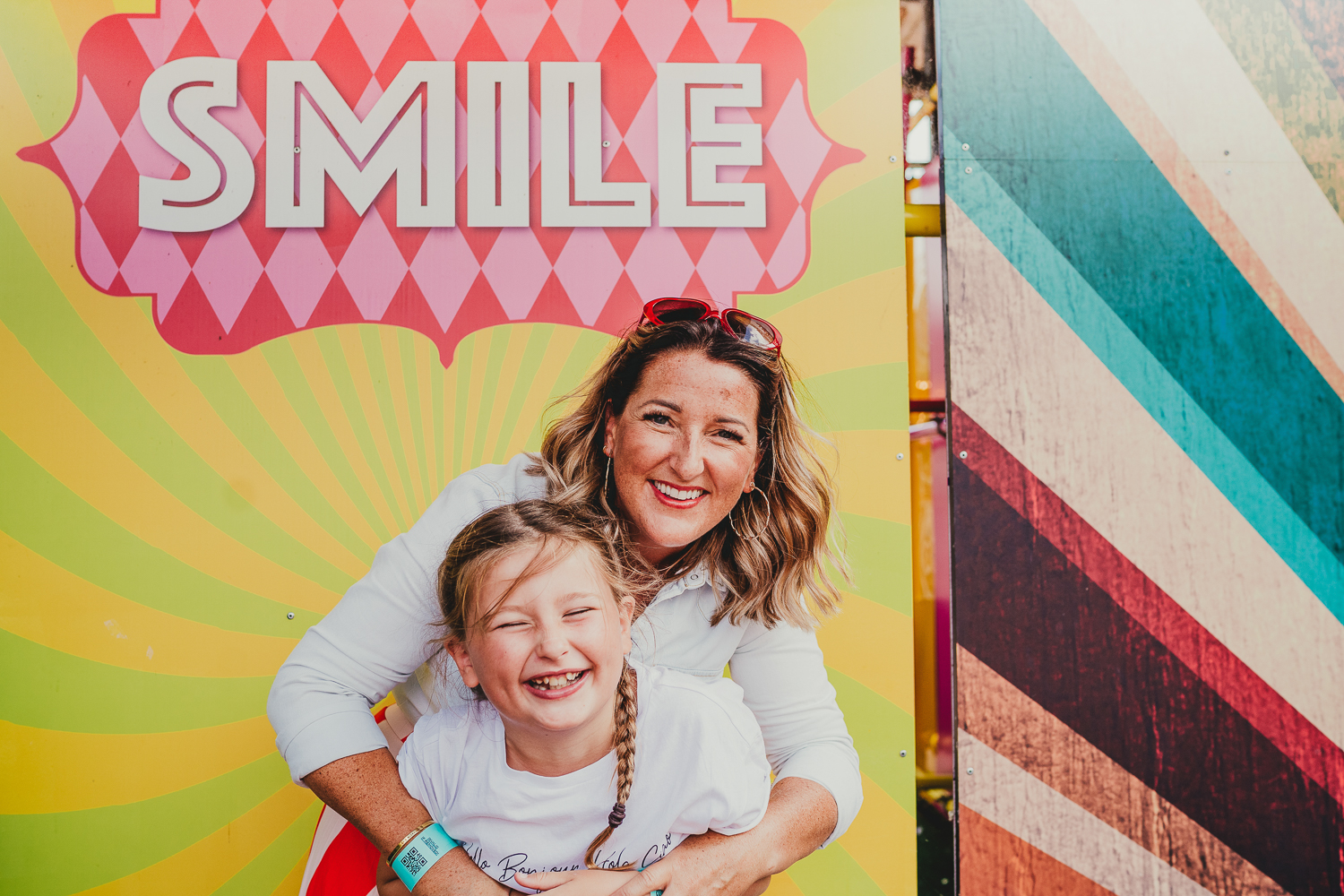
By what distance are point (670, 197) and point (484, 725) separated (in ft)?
4.07

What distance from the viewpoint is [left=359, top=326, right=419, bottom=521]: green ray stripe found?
192 centimetres

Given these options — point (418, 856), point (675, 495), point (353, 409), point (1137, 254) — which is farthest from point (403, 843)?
point (1137, 254)

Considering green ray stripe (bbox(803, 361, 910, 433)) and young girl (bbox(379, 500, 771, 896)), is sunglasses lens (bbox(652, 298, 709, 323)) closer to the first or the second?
green ray stripe (bbox(803, 361, 910, 433))

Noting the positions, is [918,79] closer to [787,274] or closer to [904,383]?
[787,274]

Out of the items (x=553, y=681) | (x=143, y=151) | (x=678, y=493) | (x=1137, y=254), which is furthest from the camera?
(x=1137, y=254)

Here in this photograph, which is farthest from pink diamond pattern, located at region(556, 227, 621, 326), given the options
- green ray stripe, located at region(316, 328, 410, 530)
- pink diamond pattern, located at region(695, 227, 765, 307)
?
green ray stripe, located at region(316, 328, 410, 530)

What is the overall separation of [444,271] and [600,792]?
3.92 ft

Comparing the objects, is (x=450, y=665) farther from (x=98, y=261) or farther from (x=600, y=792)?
(x=98, y=261)

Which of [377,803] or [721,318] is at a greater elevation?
[721,318]

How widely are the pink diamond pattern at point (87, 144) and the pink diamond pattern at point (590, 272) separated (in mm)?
1084

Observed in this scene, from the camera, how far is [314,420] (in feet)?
6.26

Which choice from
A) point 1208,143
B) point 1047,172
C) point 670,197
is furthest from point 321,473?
point 1208,143

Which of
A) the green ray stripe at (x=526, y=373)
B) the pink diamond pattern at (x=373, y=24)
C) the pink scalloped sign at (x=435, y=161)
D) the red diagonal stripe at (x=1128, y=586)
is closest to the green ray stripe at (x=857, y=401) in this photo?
the red diagonal stripe at (x=1128, y=586)

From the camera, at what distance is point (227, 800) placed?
6.11ft
